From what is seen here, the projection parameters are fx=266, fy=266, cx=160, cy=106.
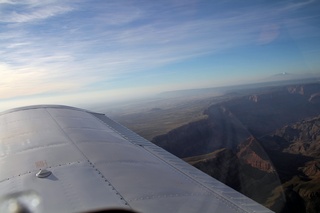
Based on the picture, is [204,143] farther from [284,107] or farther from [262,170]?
[284,107]

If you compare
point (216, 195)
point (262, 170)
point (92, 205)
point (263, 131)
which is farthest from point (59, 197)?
point (263, 131)

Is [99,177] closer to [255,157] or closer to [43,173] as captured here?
[43,173]

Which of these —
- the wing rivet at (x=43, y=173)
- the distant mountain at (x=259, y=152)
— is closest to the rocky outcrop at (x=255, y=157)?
the distant mountain at (x=259, y=152)

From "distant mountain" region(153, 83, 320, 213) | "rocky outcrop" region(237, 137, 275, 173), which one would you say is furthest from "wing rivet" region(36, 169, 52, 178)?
"rocky outcrop" region(237, 137, 275, 173)

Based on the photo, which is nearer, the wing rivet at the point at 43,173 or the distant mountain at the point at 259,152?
the wing rivet at the point at 43,173

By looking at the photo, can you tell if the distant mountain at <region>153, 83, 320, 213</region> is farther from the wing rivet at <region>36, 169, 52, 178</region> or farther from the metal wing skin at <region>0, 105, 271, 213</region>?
the wing rivet at <region>36, 169, 52, 178</region>

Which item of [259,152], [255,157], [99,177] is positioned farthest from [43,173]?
[259,152]

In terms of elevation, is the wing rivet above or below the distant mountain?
above

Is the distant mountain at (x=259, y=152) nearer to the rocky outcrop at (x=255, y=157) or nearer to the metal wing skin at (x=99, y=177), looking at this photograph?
the rocky outcrop at (x=255, y=157)
